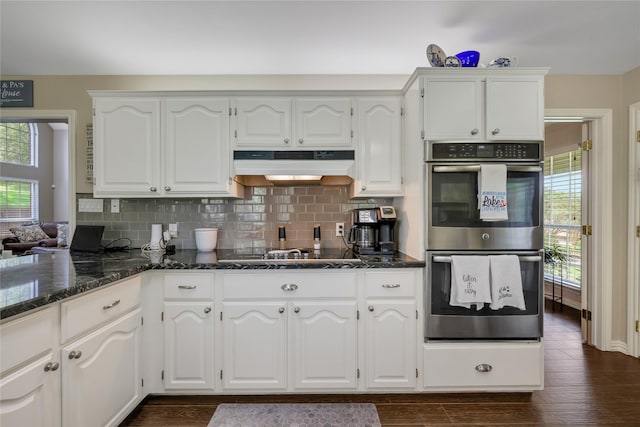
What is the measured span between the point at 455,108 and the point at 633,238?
7.01ft

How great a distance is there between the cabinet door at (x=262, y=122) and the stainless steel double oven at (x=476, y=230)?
1.07 m

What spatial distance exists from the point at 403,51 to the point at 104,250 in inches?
114

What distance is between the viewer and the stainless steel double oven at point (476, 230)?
2.03 metres

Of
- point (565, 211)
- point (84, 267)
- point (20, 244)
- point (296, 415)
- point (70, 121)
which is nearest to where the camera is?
point (84, 267)

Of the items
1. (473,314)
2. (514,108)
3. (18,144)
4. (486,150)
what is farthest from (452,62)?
(18,144)

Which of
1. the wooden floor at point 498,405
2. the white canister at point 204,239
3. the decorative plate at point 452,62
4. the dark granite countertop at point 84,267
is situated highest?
the decorative plate at point 452,62

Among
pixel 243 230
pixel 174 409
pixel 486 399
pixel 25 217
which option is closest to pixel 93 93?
pixel 243 230

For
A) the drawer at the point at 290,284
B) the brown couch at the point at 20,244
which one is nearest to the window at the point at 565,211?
the drawer at the point at 290,284

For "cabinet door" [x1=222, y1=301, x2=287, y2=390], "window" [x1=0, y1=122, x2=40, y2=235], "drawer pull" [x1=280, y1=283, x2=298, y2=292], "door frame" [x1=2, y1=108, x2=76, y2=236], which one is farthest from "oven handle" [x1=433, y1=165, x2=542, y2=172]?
"window" [x1=0, y1=122, x2=40, y2=235]

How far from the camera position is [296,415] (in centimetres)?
192

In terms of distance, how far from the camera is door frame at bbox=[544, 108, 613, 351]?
9.07 feet

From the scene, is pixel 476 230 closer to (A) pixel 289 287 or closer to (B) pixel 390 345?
(B) pixel 390 345

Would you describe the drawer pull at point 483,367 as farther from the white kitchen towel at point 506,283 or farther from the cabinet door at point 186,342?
the cabinet door at point 186,342

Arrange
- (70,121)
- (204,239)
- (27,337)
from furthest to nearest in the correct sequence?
(70,121) → (204,239) → (27,337)
